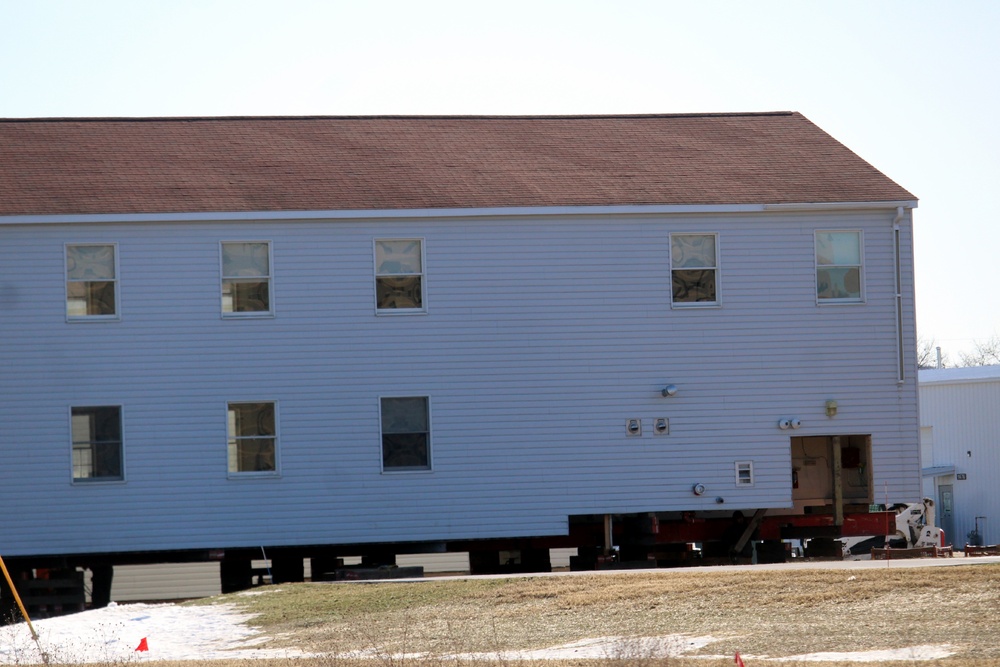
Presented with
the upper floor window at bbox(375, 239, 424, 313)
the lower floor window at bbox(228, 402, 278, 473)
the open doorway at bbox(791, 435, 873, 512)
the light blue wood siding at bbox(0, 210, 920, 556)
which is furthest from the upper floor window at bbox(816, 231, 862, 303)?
the lower floor window at bbox(228, 402, 278, 473)

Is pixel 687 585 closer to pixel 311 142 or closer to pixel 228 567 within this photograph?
pixel 228 567

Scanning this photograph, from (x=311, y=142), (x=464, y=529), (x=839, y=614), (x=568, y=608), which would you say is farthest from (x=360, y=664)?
(x=311, y=142)

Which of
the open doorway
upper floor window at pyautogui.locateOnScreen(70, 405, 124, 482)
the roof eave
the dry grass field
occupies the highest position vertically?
the roof eave

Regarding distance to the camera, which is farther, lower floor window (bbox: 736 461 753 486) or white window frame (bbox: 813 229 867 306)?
white window frame (bbox: 813 229 867 306)

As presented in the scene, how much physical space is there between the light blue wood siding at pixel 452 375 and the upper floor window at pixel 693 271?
7.9 inches

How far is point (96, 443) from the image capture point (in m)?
23.2

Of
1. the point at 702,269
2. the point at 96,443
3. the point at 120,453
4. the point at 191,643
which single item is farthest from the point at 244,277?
the point at 191,643

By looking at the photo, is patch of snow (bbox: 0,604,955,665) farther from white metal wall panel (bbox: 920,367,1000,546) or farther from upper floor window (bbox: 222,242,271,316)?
white metal wall panel (bbox: 920,367,1000,546)

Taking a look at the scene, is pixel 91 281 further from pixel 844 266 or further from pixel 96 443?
pixel 844 266

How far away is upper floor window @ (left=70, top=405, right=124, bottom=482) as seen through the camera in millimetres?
23141

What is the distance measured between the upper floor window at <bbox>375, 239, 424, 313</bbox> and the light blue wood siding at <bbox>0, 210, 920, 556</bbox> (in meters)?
0.22

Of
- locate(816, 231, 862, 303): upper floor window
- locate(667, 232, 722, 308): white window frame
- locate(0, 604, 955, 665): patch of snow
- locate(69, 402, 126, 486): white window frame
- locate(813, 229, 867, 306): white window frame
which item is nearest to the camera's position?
locate(0, 604, 955, 665): patch of snow

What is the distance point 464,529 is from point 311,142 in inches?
313

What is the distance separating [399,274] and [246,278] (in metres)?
2.61
